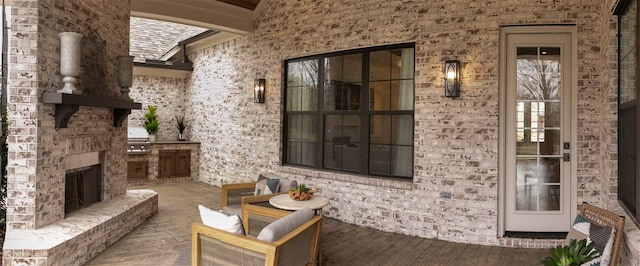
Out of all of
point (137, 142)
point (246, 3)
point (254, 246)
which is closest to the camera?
point (254, 246)

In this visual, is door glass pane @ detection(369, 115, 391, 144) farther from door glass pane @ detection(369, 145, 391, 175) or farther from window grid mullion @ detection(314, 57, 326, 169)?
window grid mullion @ detection(314, 57, 326, 169)

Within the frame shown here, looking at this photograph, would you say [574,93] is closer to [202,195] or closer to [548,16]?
[548,16]

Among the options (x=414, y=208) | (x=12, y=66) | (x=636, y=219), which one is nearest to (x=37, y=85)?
(x=12, y=66)

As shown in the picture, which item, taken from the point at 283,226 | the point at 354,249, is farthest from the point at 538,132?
the point at 283,226

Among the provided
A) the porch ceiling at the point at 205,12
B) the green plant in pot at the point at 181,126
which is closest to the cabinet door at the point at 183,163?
the green plant in pot at the point at 181,126

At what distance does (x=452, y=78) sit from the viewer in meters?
5.02

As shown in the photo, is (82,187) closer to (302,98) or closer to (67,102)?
(67,102)

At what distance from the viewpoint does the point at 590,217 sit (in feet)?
10.6

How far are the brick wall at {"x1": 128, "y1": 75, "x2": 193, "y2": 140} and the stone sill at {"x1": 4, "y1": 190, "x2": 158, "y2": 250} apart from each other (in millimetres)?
5008

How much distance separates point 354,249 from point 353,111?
7.40 ft

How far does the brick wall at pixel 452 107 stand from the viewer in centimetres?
468

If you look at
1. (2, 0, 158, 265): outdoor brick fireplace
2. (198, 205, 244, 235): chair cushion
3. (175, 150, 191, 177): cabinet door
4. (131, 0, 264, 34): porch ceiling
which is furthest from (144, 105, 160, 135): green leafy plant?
(198, 205, 244, 235): chair cushion

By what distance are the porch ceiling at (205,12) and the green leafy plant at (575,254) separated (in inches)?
252

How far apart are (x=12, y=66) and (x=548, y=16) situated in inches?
231
